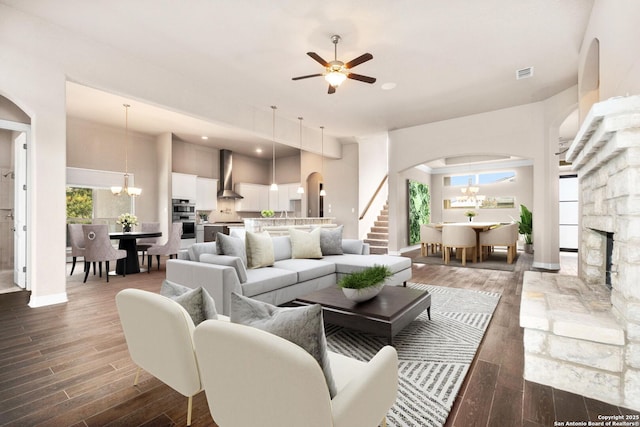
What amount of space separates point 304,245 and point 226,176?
6.37 m

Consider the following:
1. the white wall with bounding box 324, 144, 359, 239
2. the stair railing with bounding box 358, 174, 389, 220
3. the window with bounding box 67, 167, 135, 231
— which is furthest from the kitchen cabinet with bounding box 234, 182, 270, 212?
the stair railing with bounding box 358, 174, 389, 220

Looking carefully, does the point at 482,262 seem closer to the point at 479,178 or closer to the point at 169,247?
the point at 479,178

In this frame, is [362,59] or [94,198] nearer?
[362,59]

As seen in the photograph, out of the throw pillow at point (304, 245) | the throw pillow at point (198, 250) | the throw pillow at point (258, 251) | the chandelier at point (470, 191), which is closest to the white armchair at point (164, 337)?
the throw pillow at point (198, 250)

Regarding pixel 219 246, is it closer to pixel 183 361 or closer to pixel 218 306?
pixel 218 306

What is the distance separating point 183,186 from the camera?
8594mm

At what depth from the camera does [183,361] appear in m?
1.42

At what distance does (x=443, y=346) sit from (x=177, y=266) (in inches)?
107

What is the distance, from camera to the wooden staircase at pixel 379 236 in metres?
8.55

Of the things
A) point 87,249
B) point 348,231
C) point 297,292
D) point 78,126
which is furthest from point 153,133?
point 297,292

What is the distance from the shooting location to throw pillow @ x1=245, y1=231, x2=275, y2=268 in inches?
142

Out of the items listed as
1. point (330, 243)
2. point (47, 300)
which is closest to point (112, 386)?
point (47, 300)

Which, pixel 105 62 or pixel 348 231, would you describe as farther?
pixel 348 231

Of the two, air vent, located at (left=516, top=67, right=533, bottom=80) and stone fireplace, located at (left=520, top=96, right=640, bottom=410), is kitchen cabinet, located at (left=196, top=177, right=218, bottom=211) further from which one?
stone fireplace, located at (left=520, top=96, right=640, bottom=410)
